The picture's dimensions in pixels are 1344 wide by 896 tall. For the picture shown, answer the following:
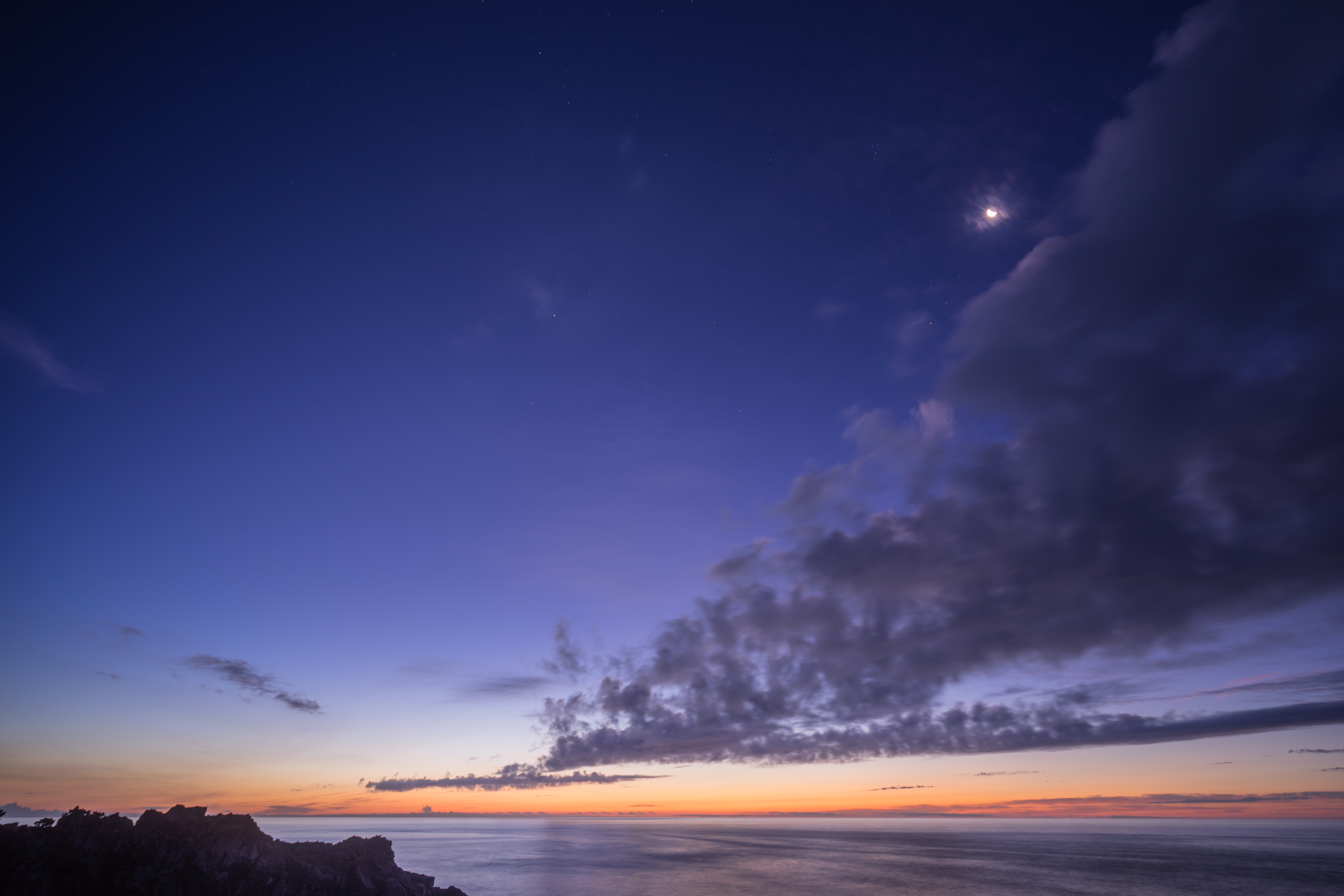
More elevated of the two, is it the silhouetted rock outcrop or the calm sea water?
the silhouetted rock outcrop

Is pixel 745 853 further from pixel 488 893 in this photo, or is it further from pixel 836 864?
pixel 488 893

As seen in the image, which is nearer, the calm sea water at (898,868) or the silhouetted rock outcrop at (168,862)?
the silhouetted rock outcrop at (168,862)

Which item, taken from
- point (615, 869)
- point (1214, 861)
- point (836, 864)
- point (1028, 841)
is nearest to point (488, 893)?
point (615, 869)

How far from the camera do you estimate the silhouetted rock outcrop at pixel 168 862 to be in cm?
3953

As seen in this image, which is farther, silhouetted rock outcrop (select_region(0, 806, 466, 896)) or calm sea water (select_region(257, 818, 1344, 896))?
calm sea water (select_region(257, 818, 1344, 896))

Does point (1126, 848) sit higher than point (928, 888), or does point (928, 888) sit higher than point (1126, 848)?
point (928, 888)

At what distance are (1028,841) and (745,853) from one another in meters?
105

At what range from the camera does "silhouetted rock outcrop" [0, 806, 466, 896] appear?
39531 millimetres

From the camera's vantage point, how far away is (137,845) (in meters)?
42.3

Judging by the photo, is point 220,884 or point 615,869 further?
point 615,869

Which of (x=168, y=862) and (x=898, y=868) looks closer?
(x=168, y=862)

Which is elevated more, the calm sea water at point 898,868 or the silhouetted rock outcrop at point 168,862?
the silhouetted rock outcrop at point 168,862

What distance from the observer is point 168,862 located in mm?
42312

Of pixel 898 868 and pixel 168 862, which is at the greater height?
pixel 168 862
